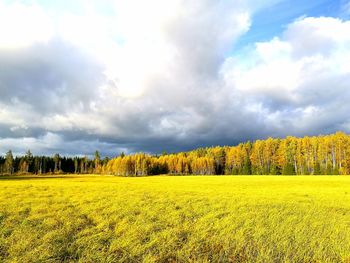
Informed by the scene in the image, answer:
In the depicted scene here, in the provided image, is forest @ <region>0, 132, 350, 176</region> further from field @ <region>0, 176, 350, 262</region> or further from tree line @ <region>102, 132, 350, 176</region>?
field @ <region>0, 176, 350, 262</region>

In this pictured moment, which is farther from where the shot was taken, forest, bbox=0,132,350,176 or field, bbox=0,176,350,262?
forest, bbox=0,132,350,176

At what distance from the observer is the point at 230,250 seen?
36.0ft

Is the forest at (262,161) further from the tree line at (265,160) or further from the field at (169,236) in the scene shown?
the field at (169,236)

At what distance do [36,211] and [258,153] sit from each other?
489 feet

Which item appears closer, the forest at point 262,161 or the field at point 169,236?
the field at point 169,236

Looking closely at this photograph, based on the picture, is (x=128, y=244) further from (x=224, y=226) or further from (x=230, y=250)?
(x=224, y=226)

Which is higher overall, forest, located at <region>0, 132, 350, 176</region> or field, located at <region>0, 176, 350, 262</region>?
forest, located at <region>0, 132, 350, 176</region>

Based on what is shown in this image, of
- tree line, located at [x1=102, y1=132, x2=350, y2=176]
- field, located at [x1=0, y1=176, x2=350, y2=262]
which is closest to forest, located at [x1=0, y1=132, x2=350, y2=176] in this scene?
tree line, located at [x1=102, y1=132, x2=350, y2=176]

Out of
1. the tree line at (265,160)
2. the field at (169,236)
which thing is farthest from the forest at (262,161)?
the field at (169,236)

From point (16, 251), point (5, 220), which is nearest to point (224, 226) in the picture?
point (16, 251)

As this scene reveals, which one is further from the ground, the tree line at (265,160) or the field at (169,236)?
the tree line at (265,160)

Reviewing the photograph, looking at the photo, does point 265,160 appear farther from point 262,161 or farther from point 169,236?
point 169,236

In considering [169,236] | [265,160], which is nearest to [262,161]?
[265,160]

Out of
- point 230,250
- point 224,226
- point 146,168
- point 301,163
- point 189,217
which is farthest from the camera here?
point 146,168
